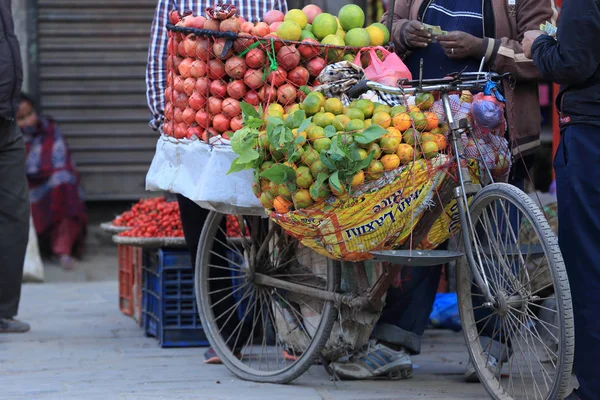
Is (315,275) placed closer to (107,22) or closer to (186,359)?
(186,359)

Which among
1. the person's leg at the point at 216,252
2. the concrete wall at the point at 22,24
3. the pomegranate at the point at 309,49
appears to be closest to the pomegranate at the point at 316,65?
the pomegranate at the point at 309,49

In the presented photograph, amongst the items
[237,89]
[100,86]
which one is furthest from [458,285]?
[100,86]

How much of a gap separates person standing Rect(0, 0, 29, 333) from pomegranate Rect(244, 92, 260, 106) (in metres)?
1.86

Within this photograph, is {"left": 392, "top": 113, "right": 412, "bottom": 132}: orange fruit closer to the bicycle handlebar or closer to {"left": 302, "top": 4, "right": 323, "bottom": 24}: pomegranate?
the bicycle handlebar

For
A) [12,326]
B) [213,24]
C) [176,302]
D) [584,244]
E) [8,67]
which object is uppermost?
[213,24]

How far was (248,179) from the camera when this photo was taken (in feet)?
13.6

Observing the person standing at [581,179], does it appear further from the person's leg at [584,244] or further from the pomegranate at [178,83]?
the pomegranate at [178,83]

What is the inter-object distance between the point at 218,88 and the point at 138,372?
145 centimetres

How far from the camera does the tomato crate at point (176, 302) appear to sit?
520cm

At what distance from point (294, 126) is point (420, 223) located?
25.2 inches

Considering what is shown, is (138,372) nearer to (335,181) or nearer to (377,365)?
(377,365)

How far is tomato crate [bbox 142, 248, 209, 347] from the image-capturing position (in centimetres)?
520

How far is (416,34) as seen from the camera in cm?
423

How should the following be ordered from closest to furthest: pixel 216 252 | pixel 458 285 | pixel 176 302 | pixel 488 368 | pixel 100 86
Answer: pixel 488 368, pixel 458 285, pixel 216 252, pixel 176 302, pixel 100 86
